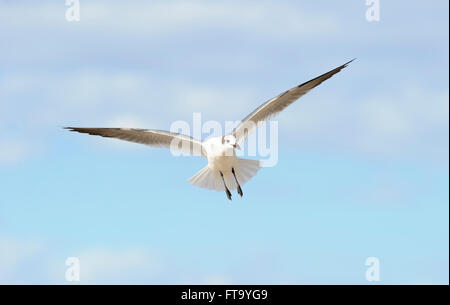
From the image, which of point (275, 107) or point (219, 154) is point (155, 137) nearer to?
point (219, 154)

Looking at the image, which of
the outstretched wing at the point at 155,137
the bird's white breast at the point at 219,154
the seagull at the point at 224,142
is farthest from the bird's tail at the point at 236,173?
the outstretched wing at the point at 155,137

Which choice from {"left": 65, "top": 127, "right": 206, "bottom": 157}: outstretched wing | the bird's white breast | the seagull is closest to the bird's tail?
the seagull

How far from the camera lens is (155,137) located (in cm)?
1112

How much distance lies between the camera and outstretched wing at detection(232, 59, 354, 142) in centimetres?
1113

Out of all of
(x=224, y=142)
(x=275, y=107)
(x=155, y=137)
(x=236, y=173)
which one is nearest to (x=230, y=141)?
(x=224, y=142)

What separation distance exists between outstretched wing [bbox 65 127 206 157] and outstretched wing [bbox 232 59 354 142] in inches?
22.8

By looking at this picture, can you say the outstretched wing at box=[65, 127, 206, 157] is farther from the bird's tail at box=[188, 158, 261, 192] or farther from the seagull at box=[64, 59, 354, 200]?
the bird's tail at box=[188, 158, 261, 192]

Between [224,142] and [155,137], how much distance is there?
0.90m

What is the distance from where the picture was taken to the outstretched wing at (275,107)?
11.1 metres

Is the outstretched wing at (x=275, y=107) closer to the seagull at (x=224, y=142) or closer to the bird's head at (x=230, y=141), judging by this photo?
the seagull at (x=224, y=142)
